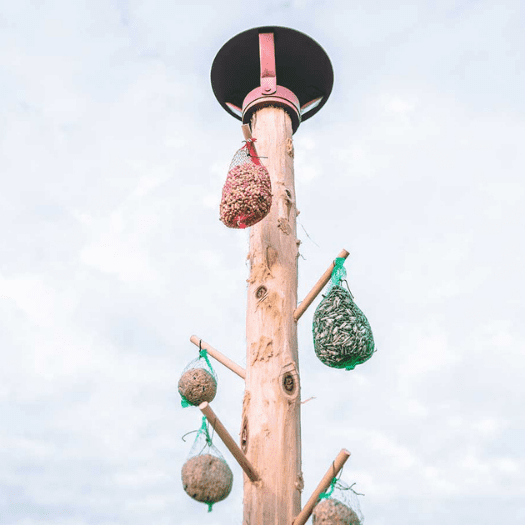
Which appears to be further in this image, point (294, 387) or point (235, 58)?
point (235, 58)

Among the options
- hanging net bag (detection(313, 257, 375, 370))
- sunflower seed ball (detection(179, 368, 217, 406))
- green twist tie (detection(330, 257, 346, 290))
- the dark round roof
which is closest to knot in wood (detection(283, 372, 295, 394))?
hanging net bag (detection(313, 257, 375, 370))

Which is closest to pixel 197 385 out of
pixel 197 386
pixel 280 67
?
pixel 197 386

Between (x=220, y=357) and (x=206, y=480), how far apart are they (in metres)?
0.96

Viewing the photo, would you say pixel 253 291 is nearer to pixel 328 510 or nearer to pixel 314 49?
pixel 328 510

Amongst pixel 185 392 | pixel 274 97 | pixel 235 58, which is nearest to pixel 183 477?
pixel 185 392

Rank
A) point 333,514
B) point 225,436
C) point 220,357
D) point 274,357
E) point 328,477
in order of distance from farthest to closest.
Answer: point 220,357 < point 274,357 < point 225,436 < point 328,477 < point 333,514

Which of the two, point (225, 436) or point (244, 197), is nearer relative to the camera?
point (225, 436)

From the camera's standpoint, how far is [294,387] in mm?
2865

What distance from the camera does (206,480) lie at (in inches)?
101

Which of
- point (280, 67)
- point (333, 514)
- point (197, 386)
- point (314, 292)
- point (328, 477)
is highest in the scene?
point (280, 67)

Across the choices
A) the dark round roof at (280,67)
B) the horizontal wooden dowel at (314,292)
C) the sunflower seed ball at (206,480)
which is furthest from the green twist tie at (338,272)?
the dark round roof at (280,67)

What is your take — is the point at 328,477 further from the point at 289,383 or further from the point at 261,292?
the point at 261,292

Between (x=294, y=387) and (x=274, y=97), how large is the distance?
198 cm

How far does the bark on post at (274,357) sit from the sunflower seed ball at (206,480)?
126mm
